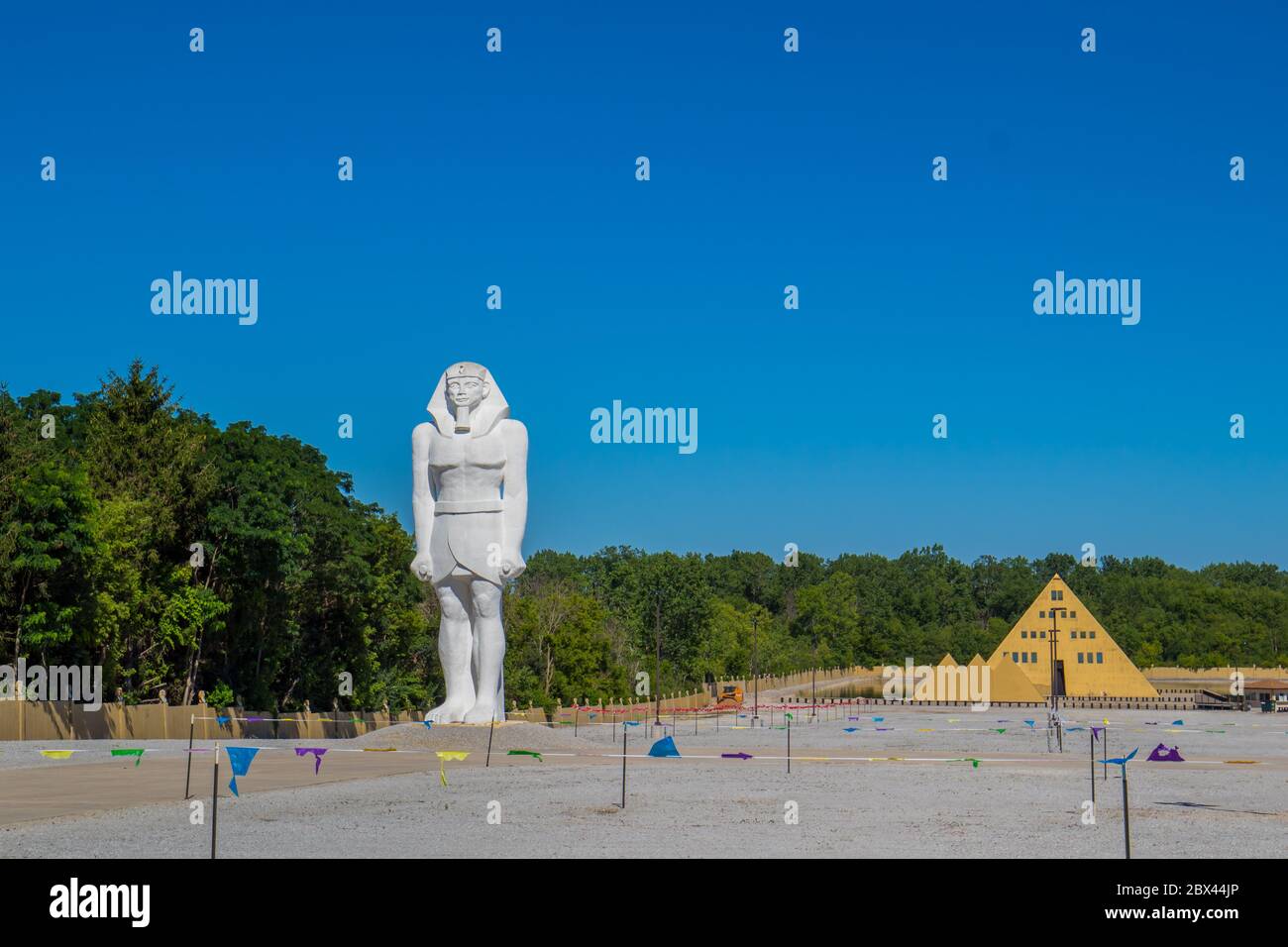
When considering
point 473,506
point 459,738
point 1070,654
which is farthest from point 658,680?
point 1070,654

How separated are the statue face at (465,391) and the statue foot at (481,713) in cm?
749

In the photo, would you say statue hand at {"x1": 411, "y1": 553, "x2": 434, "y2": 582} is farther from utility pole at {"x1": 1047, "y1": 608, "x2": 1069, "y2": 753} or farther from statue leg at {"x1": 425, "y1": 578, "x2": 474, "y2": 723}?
utility pole at {"x1": 1047, "y1": 608, "x2": 1069, "y2": 753}

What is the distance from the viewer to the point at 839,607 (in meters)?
160

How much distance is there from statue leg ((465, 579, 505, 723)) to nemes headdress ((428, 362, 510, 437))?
389cm

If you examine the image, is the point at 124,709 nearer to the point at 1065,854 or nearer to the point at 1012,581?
the point at 1065,854

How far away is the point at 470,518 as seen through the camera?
3659 centimetres

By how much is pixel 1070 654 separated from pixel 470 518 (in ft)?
281

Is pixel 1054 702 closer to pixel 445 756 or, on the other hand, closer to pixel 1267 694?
pixel 1267 694

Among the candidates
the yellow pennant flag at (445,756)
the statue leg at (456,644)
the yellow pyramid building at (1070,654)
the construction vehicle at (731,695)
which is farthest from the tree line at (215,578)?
the yellow pyramid building at (1070,654)

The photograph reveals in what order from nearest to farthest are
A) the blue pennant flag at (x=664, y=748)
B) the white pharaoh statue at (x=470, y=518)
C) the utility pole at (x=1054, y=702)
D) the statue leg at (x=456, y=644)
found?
the blue pennant flag at (x=664, y=748) → the white pharaoh statue at (x=470, y=518) → the statue leg at (x=456, y=644) → the utility pole at (x=1054, y=702)

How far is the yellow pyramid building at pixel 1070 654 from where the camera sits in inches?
4353

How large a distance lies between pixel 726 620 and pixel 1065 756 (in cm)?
9249

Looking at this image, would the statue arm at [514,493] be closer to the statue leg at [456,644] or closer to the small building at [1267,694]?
the statue leg at [456,644]

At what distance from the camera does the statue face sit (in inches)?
1442
